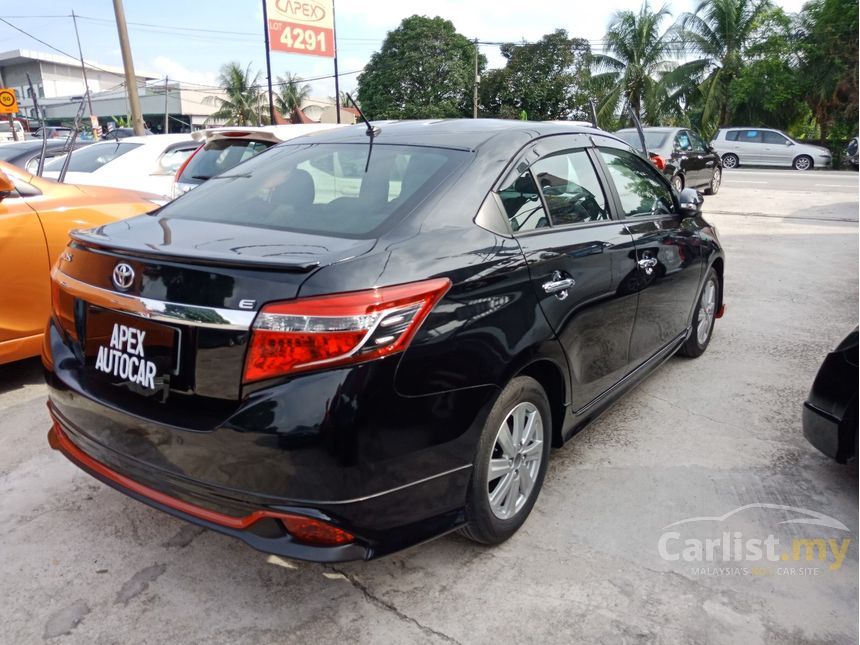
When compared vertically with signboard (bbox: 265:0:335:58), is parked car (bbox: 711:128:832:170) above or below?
below

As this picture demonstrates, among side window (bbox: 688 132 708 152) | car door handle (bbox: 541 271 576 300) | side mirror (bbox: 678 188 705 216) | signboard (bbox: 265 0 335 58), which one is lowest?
side window (bbox: 688 132 708 152)

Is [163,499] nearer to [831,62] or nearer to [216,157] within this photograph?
[216,157]

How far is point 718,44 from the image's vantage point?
31.1m

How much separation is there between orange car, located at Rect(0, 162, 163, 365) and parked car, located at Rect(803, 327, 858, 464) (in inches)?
166

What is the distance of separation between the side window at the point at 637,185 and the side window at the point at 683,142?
1003cm

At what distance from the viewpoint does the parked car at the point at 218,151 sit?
671cm

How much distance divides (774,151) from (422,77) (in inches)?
962

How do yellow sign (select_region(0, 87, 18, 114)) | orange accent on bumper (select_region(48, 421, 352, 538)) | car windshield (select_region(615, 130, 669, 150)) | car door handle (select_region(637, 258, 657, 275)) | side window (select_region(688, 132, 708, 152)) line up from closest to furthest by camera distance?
orange accent on bumper (select_region(48, 421, 352, 538)) < car door handle (select_region(637, 258, 657, 275)) < car windshield (select_region(615, 130, 669, 150)) < side window (select_region(688, 132, 708, 152)) < yellow sign (select_region(0, 87, 18, 114))

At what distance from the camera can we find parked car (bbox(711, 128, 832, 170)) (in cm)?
2386

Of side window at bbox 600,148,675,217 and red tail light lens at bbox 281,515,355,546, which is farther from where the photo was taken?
side window at bbox 600,148,675,217

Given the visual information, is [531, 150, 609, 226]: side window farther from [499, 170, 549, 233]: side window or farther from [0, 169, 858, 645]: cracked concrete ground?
[0, 169, 858, 645]: cracked concrete ground

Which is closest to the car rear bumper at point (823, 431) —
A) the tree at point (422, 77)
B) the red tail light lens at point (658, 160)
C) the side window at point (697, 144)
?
the red tail light lens at point (658, 160)

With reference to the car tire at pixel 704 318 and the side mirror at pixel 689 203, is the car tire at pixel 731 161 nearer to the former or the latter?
the car tire at pixel 704 318

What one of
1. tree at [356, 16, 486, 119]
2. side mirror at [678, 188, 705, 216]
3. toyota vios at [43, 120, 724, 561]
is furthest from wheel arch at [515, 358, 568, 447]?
tree at [356, 16, 486, 119]
